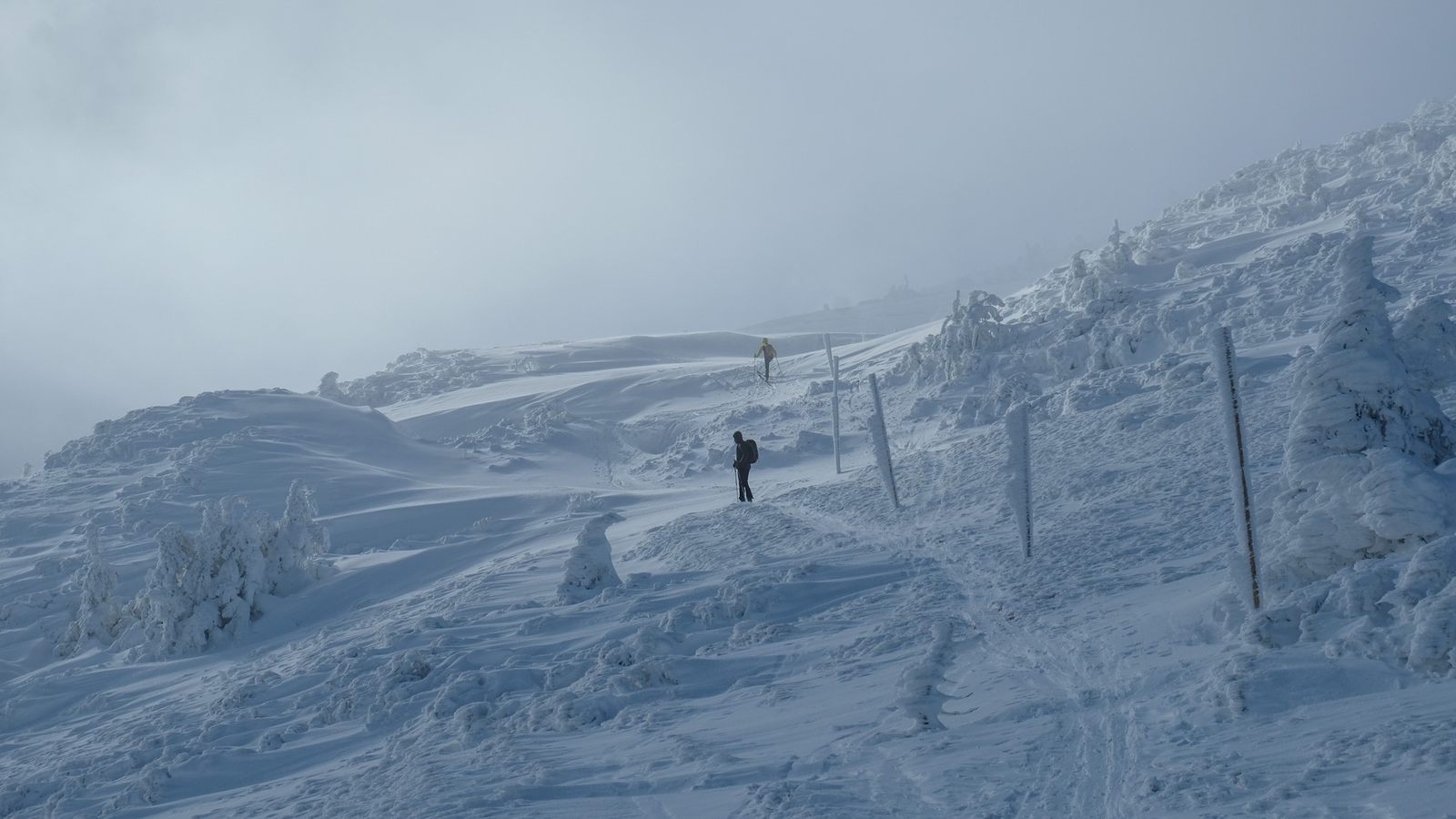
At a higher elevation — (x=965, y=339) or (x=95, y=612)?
(x=965, y=339)

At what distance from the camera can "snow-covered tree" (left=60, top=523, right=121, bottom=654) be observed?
16906 mm

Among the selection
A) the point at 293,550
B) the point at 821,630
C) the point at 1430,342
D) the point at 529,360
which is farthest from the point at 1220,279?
the point at 529,360

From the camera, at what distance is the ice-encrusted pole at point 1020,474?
11.0 meters

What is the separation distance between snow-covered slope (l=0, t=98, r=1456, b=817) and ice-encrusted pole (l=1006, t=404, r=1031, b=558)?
0.34 m

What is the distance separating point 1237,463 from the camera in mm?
7266

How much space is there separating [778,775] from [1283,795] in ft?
9.67

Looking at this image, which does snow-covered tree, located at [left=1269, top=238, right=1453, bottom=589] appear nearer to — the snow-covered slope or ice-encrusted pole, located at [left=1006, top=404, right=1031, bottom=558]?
the snow-covered slope

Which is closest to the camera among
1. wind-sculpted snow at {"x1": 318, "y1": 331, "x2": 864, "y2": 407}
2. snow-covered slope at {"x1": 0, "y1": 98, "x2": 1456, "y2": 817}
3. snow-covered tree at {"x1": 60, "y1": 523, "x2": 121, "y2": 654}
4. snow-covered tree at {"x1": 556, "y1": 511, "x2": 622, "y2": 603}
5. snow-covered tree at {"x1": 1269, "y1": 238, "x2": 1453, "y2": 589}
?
snow-covered slope at {"x1": 0, "y1": 98, "x2": 1456, "y2": 817}

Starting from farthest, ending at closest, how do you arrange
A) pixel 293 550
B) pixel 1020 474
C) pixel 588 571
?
pixel 293 550, pixel 588 571, pixel 1020 474

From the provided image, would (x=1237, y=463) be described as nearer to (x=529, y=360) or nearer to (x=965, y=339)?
(x=965, y=339)

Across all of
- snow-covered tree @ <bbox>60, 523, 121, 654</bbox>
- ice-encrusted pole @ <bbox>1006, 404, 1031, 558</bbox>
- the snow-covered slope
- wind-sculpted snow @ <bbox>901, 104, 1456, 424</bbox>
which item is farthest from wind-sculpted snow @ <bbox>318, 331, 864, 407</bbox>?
ice-encrusted pole @ <bbox>1006, 404, 1031, 558</bbox>

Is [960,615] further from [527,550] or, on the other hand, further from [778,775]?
[527,550]

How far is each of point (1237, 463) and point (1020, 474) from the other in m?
4.06

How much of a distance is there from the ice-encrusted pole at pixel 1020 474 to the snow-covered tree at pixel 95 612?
1553 cm
